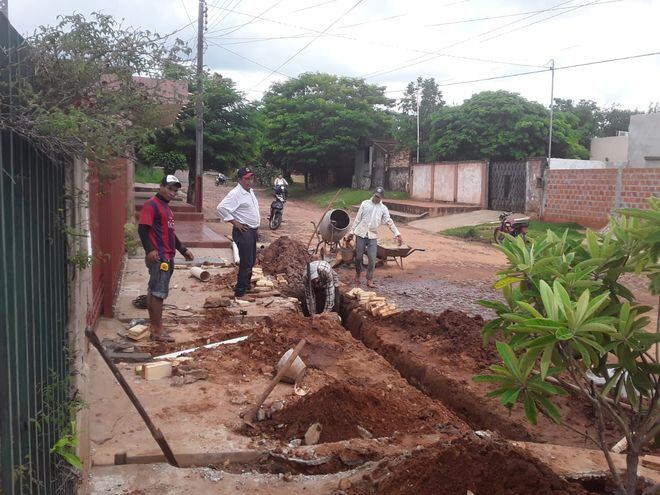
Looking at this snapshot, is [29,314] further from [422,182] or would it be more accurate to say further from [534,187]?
[422,182]

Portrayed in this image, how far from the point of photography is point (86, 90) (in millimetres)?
2514

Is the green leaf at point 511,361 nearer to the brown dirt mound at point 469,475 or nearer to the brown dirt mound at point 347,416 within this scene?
the brown dirt mound at point 469,475

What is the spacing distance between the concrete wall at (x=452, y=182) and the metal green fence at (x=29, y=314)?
78.8 ft

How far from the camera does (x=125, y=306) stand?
7.48 metres

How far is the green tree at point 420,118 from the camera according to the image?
116ft

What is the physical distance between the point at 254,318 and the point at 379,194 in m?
3.74

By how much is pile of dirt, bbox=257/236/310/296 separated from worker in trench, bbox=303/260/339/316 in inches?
27.2

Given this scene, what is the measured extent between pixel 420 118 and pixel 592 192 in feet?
72.6

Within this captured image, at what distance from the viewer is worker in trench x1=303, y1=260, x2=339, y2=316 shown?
8953 millimetres

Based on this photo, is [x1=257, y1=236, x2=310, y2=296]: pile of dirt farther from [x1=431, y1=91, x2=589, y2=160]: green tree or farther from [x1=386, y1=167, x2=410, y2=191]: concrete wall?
[x1=386, y1=167, x2=410, y2=191]: concrete wall

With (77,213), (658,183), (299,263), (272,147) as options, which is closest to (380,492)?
(77,213)

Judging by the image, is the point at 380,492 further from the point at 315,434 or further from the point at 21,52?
the point at 21,52

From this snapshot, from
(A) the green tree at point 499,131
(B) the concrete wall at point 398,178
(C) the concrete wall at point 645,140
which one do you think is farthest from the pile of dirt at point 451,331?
(B) the concrete wall at point 398,178

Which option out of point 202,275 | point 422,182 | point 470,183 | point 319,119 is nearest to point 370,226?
point 202,275
